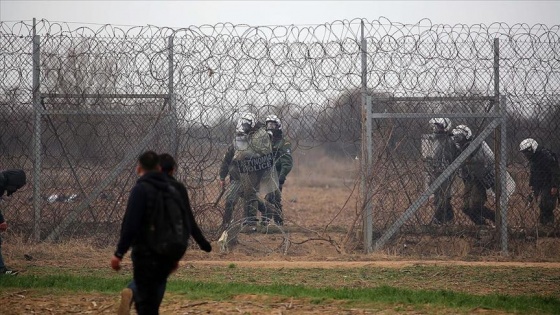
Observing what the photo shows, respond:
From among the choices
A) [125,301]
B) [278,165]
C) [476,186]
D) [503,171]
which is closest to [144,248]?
[125,301]

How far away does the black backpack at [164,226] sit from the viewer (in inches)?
238

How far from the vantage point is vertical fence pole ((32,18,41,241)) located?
38.1ft

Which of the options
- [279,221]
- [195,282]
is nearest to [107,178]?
[279,221]

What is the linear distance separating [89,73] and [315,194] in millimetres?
12395

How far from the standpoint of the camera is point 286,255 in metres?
11.4

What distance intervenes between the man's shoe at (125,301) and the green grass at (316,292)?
5.56 ft

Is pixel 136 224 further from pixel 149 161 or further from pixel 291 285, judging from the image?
pixel 291 285

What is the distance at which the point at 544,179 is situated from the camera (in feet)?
38.6

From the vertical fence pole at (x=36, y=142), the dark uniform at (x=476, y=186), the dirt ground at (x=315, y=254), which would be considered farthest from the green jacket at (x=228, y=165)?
the dark uniform at (x=476, y=186)

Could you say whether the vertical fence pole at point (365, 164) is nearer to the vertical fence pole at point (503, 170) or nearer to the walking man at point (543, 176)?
the vertical fence pole at point (503, 170)

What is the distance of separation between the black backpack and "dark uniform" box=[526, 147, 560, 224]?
6711mm

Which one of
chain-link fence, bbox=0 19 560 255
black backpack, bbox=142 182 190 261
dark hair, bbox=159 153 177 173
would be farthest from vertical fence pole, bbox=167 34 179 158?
black backpack, bbox=142 182 190 261

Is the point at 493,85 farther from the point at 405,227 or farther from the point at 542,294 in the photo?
the point at 542,294

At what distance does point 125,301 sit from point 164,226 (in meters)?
0.75
